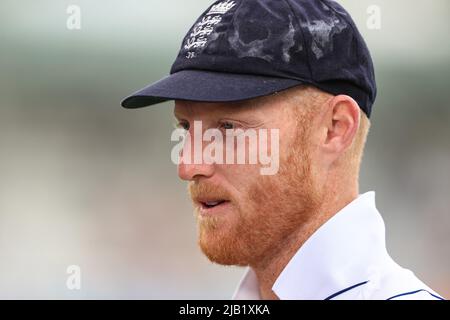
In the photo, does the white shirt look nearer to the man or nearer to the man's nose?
the man

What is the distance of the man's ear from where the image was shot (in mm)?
1217

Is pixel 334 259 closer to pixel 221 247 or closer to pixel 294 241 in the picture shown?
pixel 294 241

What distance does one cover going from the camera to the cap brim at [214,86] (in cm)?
116

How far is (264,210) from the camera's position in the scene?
121 cm

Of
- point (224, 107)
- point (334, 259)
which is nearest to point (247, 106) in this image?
point (224, 107)

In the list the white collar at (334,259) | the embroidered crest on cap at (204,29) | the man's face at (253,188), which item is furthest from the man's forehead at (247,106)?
the white collar at (334,259)

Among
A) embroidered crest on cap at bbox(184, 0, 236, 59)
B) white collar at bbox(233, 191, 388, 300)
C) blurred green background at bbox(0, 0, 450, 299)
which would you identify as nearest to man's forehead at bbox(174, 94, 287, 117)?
embroidered crest on cap at bbox(184, 0, 236, 59)

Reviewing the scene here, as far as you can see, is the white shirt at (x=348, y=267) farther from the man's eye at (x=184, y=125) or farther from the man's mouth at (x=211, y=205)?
the man's eye at (x=184, y=125)

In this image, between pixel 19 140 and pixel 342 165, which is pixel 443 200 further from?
pixel 342 165

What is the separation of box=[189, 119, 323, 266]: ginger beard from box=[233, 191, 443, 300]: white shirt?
0.05 meters

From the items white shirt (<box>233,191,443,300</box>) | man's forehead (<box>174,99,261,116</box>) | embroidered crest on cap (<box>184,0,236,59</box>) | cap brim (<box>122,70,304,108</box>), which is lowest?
white shirt (<box>233,191,443,300</box>)

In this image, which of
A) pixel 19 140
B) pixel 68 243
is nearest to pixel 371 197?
pixel 68 243

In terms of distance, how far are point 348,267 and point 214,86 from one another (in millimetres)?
367

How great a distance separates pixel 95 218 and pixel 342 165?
3.24 metres
